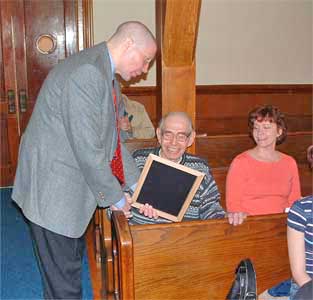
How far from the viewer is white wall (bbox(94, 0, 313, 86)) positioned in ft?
17.3

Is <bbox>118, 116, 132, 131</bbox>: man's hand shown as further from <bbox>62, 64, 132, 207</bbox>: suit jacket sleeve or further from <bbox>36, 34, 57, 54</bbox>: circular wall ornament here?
<bbox>62, 64, 132, 207</bbox>: suit jacket sleeve

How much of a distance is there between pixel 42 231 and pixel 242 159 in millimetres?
1217

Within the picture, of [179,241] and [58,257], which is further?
[58,257]

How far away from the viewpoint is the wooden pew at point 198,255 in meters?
1.70

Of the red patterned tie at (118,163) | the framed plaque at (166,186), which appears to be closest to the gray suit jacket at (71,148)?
the red patterned tie at (118,163)

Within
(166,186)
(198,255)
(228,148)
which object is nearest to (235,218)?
(198,255)

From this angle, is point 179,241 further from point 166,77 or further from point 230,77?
point 230,77

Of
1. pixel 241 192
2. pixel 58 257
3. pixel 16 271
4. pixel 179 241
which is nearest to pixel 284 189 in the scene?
pixel 241 192

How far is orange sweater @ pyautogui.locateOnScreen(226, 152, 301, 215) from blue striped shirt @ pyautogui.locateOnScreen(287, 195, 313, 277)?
0.77 m

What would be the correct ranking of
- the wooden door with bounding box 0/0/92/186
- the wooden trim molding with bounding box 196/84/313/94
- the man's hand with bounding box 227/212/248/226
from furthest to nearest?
the wooden trim molding with bounding box 196/84/313/94
the wooden door with bounding box 0/0/92/186
the man's hand with bounding box 227/212/248/226

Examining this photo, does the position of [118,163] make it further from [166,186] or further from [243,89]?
[243,89]

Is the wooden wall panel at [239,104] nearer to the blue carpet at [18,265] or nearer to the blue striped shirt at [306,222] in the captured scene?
the blue carpet at [18,265]

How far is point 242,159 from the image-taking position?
2.49 meters

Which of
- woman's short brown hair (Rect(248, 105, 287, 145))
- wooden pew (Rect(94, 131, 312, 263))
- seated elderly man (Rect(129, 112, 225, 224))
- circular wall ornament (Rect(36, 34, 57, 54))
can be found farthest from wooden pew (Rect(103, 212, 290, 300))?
circular wall ornament (Rect(36, 34, 57, 54))
